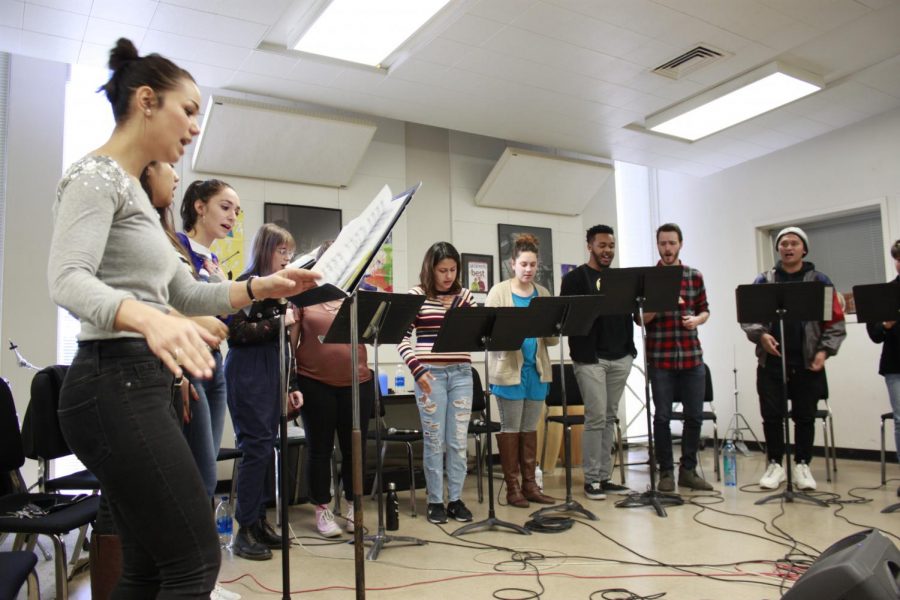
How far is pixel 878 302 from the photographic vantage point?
3955mm

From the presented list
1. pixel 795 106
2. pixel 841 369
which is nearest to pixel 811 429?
pixel 841 369

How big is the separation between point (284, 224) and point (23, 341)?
2.05 metres

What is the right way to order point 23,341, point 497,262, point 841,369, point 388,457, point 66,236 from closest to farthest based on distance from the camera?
point 66,236
point 23,341
point 388,457
point 841,369
point 497,262

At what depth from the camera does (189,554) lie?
1.12 meters

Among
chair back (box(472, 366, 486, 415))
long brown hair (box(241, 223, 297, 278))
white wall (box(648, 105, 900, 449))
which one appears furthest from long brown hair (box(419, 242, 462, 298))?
white wall (box(648, 105, 900, 449))

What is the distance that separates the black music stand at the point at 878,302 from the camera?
3922 mm

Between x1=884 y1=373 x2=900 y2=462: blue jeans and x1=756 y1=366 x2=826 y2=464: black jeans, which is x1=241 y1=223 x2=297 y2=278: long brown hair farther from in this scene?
x1=884 y1=373 x2=900 y2=462: blue jeans

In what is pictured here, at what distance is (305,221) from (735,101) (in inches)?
149

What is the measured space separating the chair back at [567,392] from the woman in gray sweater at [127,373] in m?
4.49

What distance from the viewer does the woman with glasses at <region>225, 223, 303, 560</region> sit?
300 centimetres

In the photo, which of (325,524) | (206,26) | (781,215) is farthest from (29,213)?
(781,215)

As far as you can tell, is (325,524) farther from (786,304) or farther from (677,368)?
(786,304)

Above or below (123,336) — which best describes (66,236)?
above

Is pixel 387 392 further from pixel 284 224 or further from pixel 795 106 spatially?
pixel 795 106
